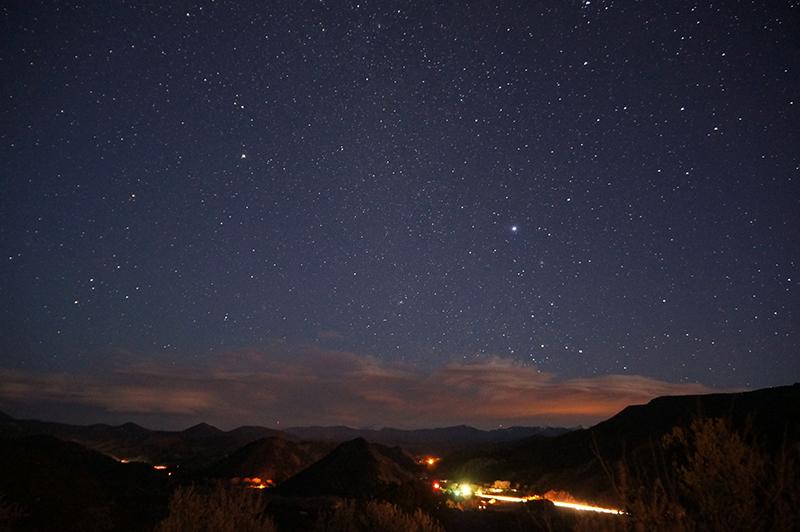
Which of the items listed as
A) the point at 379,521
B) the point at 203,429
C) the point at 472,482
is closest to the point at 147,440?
the point at 203,429

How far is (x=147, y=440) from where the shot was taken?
398 feet

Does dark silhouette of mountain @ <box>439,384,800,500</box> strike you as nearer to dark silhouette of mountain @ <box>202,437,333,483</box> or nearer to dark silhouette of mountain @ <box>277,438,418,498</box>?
dark silhouette of mountain @ <box>277,438,418,498</box>

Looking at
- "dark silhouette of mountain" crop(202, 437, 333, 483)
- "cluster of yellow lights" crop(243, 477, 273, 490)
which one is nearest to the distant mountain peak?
"dark silhouette of mountain" crop(202, 437, 333, 483)

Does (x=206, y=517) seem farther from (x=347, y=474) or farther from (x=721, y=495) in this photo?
(x=347, y=474)

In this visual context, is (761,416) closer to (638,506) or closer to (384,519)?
(384,519)

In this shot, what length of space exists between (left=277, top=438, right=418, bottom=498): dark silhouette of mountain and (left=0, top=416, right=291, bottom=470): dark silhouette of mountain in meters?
30.5

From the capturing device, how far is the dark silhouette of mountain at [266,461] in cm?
7269

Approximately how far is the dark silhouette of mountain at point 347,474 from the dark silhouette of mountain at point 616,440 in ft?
34.3

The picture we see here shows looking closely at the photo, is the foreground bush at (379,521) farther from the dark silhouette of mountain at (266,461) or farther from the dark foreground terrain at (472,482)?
the dark silhouette of mountain at (266,461)

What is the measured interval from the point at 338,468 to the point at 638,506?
64409mm

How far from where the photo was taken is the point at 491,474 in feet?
212

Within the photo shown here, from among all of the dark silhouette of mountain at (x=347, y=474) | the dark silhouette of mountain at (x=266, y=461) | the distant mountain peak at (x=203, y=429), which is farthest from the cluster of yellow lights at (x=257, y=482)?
the distant mountain peak at (x=203, y=429)

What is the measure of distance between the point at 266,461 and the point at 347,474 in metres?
19.3

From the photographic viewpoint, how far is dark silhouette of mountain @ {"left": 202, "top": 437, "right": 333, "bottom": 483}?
238 ft
